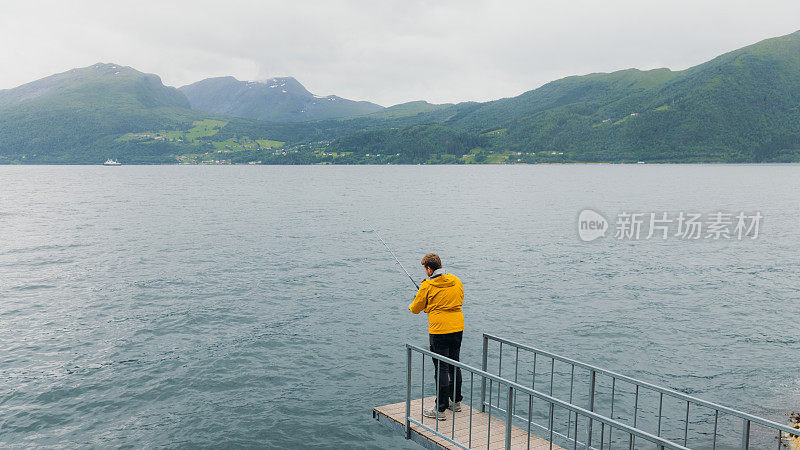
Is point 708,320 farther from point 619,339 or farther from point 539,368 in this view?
point 539,368

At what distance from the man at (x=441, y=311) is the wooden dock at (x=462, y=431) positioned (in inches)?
11.6

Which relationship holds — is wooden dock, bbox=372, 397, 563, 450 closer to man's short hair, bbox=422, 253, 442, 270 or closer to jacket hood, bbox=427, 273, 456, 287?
jacket hood, bbox=427, 273, 456, 287

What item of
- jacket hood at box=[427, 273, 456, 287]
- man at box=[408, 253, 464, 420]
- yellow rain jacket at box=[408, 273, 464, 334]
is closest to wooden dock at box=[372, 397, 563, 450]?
man at box=[408, 253, 464, 420]

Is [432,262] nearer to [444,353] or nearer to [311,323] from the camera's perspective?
[444,353]

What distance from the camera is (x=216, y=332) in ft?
60.0

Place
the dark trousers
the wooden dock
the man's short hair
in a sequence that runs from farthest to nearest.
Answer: the dark trousers, the man's short hair, the wooden dock

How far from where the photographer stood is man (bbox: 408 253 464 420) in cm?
847

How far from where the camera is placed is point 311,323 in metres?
19.5

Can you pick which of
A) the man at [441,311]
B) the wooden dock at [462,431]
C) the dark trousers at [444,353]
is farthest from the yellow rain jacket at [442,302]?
the wooden dock at [462,431]

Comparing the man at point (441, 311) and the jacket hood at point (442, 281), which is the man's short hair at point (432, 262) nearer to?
the man at point (441, 311)

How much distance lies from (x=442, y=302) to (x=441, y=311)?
188mm

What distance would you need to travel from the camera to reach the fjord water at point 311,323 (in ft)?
41.4

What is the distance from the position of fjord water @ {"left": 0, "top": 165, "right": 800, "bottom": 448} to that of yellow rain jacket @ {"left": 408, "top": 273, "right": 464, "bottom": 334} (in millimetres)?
4313

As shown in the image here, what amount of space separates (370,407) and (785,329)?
1678 cm
